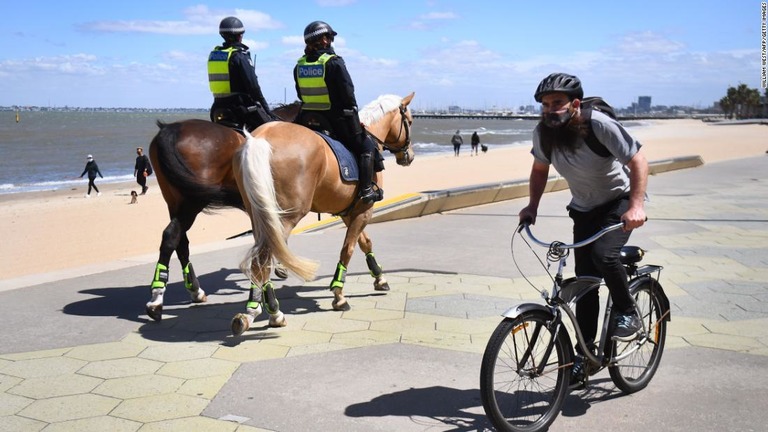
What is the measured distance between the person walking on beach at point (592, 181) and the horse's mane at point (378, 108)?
3.03m

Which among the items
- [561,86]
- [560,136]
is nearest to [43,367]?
[560,136]

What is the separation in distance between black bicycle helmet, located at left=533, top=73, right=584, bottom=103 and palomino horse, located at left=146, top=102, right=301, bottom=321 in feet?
10.4

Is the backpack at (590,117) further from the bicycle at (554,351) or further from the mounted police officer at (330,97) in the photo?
the mounted police officer at (330,97)

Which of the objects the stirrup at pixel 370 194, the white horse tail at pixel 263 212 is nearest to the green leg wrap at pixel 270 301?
the white horse tail at pixel 263 212

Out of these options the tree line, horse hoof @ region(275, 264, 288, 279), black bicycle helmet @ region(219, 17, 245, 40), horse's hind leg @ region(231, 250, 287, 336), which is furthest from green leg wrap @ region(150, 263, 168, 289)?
the tree line

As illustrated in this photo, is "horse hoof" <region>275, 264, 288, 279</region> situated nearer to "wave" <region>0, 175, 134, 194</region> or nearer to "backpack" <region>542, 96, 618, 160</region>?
"backpack" <region>542, 96, 618, 160</region>

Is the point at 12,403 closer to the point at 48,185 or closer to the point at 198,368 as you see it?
the point at 198,368

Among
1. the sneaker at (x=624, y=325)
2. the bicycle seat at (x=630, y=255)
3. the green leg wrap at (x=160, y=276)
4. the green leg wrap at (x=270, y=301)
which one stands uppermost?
the bicycle seat at (x=630, y=255)

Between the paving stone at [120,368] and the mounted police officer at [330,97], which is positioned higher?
the mounted police officer at [330,97]

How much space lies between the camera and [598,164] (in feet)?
13.4

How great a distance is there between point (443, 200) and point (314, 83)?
20.4 feet

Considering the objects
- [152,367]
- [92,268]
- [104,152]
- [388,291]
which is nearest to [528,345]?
[152,367]

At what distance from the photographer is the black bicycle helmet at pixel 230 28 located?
6859mm

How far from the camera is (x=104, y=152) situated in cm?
5406
